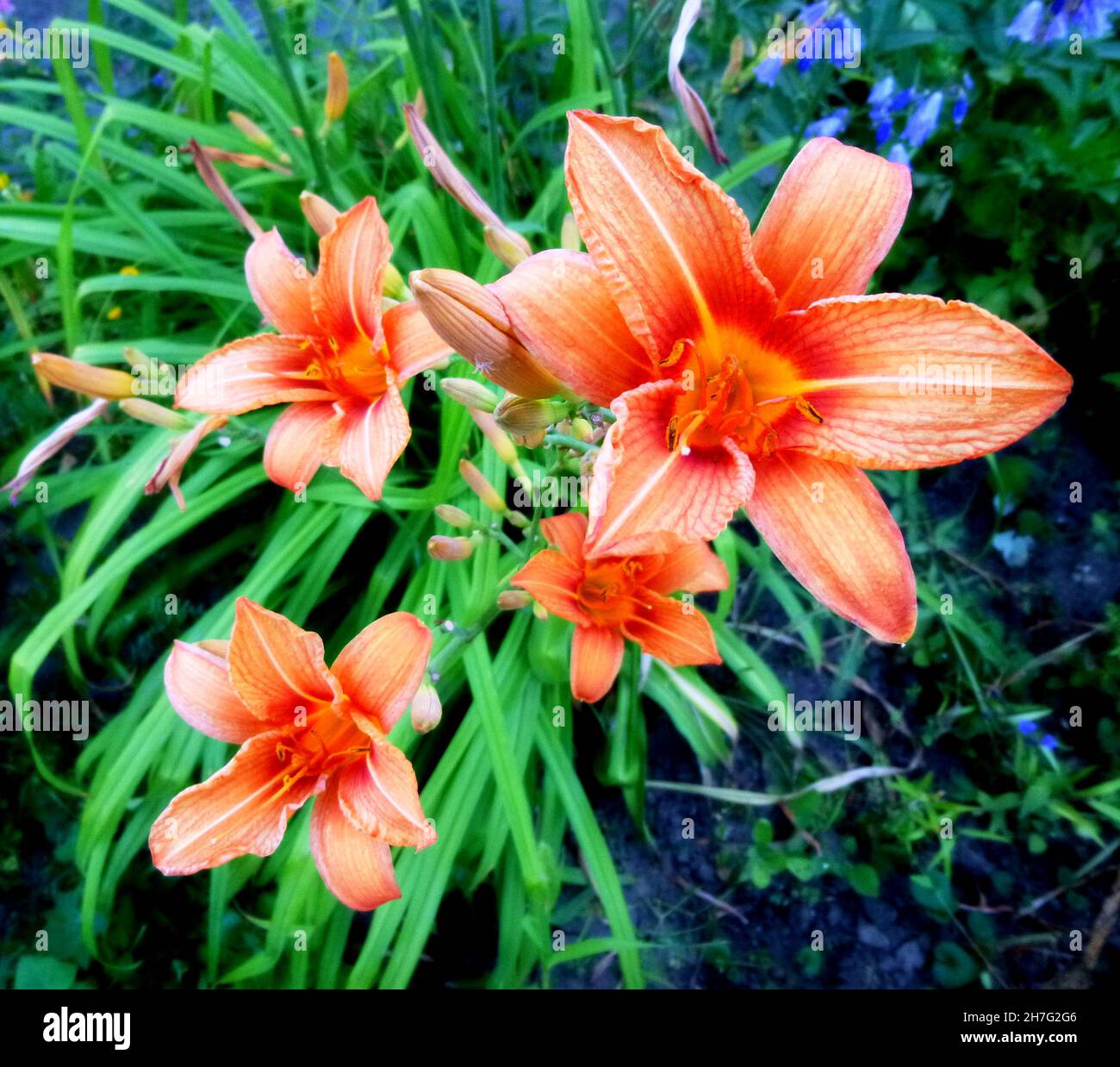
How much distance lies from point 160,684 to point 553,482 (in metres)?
1.42

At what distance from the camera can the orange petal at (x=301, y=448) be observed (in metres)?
1.26

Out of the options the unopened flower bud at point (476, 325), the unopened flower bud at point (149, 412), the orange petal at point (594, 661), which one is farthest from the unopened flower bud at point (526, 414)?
the unopened flower bud at point (149, 412)

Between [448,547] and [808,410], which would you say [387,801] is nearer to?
[448,547]

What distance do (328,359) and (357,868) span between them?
0.82 m

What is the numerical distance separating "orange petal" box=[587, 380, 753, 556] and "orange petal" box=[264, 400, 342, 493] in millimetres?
666

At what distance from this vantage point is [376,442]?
1136mm

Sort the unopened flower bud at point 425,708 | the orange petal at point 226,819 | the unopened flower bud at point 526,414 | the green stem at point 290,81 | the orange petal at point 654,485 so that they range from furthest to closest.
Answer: the green stem at point 290,81 < the unopened flower bud at point 425,708 < the orange petal at point 226,819 < the unopened flower bud at point 526,414 < the orange petal at point 654,485

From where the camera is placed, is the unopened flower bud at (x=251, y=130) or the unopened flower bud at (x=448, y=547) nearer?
the unopened flower bud at (x=448, y=547)

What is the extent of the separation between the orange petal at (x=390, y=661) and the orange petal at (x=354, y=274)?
445mm

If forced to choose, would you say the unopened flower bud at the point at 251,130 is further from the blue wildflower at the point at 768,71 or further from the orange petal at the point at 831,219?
the orange petal at the point at 831,219

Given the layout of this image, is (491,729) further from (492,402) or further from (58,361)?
(58,361)

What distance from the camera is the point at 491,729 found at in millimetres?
1666

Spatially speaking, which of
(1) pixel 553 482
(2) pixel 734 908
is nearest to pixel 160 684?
(1) pixel 553 482

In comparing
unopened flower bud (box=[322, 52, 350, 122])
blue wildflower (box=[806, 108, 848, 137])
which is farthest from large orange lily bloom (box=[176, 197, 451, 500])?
blue wildflower (box=[806, 108, 848, 137])
